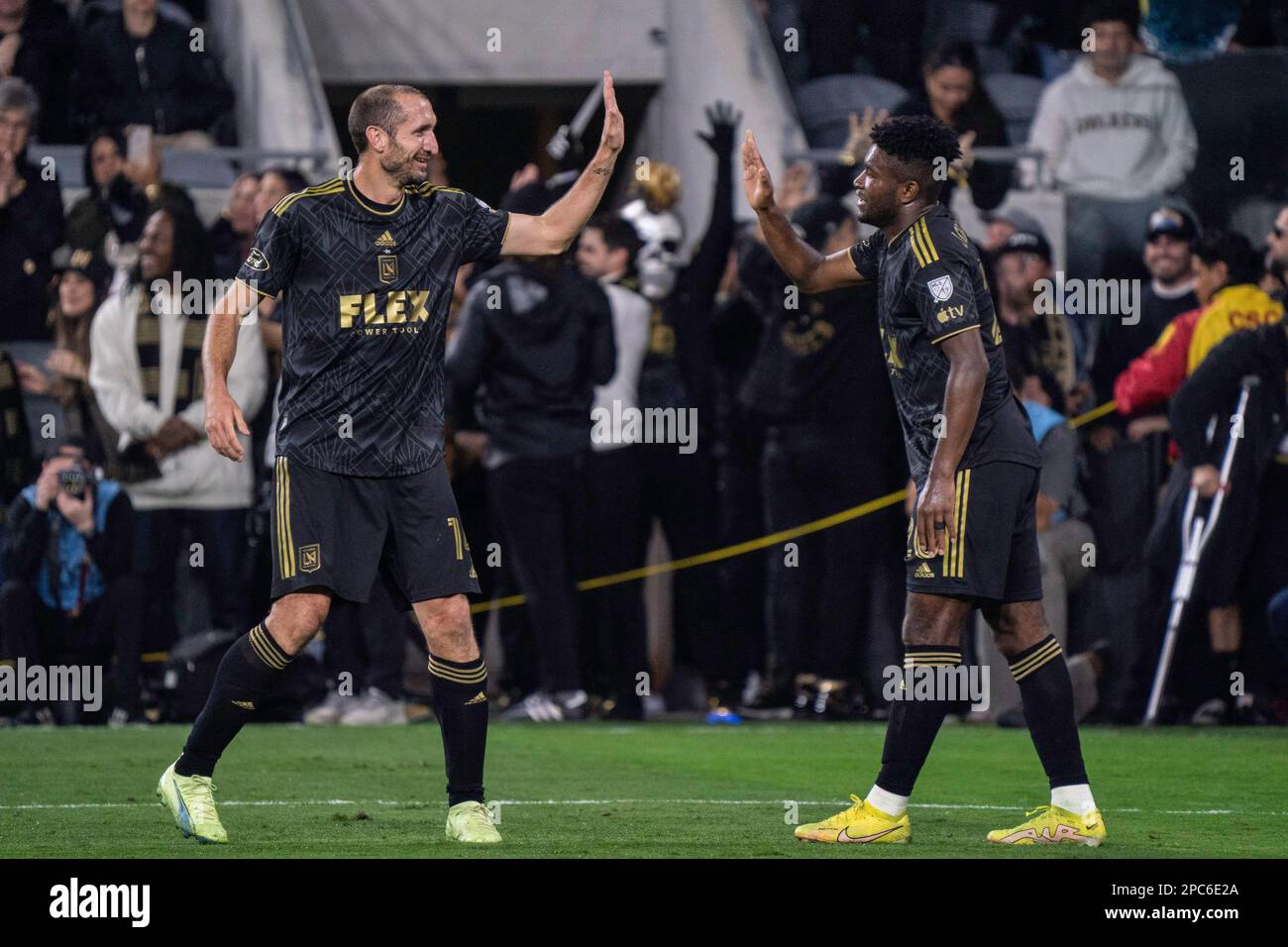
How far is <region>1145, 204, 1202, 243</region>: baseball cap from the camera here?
13250mm

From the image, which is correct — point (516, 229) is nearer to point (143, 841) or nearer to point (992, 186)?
point (143, 841)

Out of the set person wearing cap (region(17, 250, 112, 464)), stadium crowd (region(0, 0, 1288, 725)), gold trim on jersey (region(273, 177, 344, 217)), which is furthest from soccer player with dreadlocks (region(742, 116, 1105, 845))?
person wearing cap (region(17, 250, 112, 464))

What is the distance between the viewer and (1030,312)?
12922 mm

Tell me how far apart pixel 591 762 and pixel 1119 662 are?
3718mm

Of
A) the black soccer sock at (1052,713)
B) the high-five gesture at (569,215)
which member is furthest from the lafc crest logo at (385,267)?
the black soccer sock at (1052,713)

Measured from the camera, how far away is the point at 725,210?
43.1 ft

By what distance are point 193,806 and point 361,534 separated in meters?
1.00

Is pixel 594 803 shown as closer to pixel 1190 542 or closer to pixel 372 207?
pixel 372 207

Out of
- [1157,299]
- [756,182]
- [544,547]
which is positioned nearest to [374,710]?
[544,547]

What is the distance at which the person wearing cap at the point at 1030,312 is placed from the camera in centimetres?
1281

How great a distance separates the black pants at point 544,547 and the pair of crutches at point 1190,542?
3216 mm

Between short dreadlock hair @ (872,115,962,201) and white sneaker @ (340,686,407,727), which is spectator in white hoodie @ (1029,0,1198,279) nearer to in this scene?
white sneaker @ (340,686,407,727)

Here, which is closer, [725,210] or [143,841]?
[143,841]

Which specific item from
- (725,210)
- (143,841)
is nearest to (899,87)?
(725,210)
